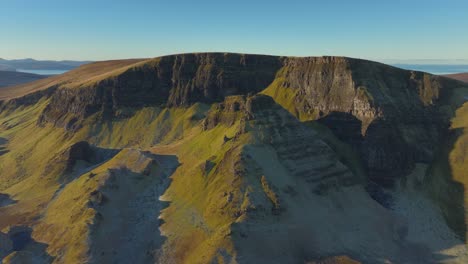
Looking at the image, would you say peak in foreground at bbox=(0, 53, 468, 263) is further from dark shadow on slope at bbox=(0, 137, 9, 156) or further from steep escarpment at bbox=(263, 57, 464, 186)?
dark shadow on slope at bbox=(0, 137, 9, 156)

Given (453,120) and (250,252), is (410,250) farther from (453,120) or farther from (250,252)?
(453,120)

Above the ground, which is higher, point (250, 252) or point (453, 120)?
point (453, 120)

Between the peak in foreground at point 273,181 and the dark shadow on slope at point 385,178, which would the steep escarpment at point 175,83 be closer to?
the peak in foreground at point 273,181

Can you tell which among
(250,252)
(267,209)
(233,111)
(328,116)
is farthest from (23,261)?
(328,116)

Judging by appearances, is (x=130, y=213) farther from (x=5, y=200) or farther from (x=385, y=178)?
(x=385, y=178)

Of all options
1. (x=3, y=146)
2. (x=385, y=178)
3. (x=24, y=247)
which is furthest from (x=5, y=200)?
(x=385, y=178)

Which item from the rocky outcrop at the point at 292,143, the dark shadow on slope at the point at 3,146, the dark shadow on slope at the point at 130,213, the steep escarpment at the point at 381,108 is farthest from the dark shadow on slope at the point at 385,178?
the dark shadow on slope at the point at 3,146
